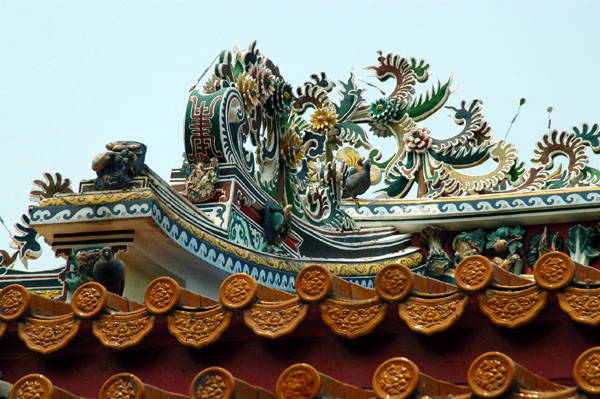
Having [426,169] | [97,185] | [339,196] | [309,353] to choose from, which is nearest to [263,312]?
[309,353]

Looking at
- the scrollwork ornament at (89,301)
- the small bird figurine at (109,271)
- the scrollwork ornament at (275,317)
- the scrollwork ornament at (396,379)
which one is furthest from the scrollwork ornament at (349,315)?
the small bird figurine at (109,271)

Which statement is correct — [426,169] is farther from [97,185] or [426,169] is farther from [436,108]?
[97,185]

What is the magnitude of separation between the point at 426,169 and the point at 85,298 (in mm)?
7175

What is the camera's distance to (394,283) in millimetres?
5645

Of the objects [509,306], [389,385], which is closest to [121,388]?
[389,385]

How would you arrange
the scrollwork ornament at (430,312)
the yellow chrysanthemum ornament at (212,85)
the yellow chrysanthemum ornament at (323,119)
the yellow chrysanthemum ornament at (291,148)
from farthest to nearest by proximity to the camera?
the yellow chrysanthemum ornament at (323,119) → the yellow chrysanthemum ornament at (291,148) → the yellow chrysanthemum ornament at (212,85) → the scrollwork ornament at (430,312)

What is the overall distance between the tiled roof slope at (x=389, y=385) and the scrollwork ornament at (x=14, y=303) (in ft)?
2.30

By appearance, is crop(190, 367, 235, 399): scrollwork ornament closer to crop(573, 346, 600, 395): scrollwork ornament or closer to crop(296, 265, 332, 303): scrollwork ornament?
crop(296, 265, 332, 303): scrollwork ornament

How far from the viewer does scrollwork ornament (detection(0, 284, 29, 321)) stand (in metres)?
6.14

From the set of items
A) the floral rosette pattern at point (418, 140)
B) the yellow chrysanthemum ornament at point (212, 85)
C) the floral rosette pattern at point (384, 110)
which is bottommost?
the yellow chrysanthemum ornament at point (212, 85)

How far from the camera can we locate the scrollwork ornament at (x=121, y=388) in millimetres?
5387

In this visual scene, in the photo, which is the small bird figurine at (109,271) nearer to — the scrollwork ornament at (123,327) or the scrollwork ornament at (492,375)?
the scrollwork ornament at (123,327)

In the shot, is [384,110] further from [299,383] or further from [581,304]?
[299,383]

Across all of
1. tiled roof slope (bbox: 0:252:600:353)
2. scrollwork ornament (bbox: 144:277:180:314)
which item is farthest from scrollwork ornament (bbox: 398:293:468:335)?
scrollwork ornament (bbox: 144:277:180:314)
